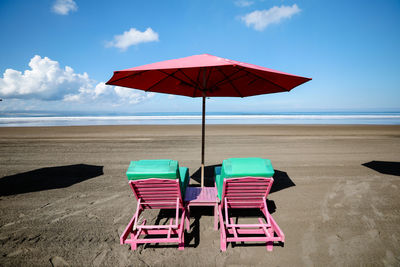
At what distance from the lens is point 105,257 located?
2549mm

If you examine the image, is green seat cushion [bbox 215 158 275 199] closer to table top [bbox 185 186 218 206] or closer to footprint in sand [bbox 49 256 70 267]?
table top [bbox 185 186 218 206]

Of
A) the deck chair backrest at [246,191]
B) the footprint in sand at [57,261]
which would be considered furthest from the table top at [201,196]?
the footprint in sand at [57,261]

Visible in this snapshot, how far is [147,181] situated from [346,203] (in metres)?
4.31

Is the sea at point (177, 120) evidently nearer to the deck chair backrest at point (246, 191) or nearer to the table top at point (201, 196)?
the table top at point (201, 196)

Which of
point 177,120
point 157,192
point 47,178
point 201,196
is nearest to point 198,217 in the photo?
point 201,196

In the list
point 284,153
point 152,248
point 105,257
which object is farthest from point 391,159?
point 105,257

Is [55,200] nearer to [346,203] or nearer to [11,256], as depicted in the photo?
[11,256]

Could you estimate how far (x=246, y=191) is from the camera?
8.87 feet

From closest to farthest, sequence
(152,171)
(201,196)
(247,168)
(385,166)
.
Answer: (152,171) < (247,168) < (201,196) < (385,166)

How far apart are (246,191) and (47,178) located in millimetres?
5979

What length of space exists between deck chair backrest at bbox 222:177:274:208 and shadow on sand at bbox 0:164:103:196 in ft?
15.4

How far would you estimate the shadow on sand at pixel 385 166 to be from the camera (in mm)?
5738

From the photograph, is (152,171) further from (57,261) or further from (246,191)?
(57,261)

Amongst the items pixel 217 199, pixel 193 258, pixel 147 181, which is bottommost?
pixel 193 258
